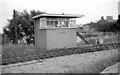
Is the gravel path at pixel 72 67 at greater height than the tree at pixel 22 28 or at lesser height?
lesser

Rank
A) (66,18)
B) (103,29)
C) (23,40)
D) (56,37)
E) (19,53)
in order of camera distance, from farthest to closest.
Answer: (103,29), (23,40), (66,18), (56,37), (19,53)

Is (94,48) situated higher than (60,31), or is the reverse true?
(60,31)

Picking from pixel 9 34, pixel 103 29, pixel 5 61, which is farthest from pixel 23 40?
pixel 5 61

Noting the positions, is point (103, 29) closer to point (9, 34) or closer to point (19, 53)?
point (9, 34)

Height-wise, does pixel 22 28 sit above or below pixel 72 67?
above

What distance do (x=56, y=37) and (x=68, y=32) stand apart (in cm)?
183

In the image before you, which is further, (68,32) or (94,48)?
(68,32)

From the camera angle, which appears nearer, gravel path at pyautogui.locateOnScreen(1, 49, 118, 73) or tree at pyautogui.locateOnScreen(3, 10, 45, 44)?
gravel path at pyautogui.locateOnScreen(1, 49, 118, 73)

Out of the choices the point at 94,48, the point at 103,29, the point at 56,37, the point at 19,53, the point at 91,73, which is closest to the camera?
the point at 91,73

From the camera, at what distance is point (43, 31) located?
18.6 m

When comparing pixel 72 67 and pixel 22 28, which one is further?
pixel 22 28

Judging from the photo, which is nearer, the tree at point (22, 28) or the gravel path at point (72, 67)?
the gravel path at point (72, 67)

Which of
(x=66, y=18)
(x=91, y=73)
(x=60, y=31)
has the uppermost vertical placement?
(x=66, y=18)

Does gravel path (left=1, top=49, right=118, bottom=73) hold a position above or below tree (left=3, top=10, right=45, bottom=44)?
below
